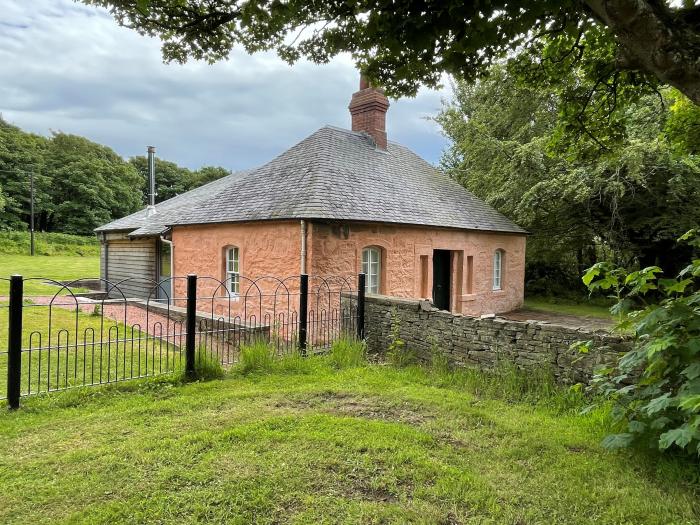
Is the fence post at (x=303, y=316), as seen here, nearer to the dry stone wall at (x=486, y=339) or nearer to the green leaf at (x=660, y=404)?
the dry stone wall at (x=486, y=339)

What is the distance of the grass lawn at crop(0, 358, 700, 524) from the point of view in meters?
3.10

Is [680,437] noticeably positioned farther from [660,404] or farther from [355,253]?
[355,253]

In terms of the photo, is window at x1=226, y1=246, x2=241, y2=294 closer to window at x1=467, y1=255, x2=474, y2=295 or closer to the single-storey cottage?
the single-storey cottage

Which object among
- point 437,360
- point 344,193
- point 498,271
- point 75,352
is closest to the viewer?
point 75,352

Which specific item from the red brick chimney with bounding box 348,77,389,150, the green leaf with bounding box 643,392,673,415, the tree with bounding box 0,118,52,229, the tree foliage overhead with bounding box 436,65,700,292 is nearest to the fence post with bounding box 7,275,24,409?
the green leaf with bounding box 643,392,673,415

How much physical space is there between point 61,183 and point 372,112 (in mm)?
Result: 45720

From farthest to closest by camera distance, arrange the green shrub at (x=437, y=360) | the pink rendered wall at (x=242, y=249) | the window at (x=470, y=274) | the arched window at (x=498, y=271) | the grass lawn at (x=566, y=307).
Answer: the grass lawn at (x=566, y=307) → the arched window at (x=498, y=271) → the window at (x=470, y=274) → the pink rendered wall at (x=242, y=249) → the green shrub at (x=437, y=360)

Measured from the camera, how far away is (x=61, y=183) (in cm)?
4762

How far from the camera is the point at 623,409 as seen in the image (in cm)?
401

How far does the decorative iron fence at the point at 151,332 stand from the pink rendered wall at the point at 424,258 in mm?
681

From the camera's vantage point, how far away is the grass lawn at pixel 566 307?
1686cm

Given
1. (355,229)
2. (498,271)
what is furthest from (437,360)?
(498,271)

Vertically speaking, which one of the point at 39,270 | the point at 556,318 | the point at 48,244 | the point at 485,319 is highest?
the point at 48,244

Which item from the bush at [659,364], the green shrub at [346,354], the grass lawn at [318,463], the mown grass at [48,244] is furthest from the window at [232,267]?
the mown grass at [48,244]
